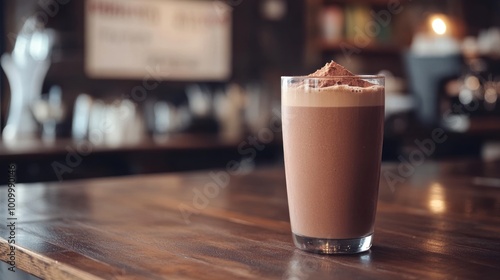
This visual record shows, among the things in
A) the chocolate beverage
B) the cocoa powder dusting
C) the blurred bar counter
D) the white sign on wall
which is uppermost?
the white sign on wall

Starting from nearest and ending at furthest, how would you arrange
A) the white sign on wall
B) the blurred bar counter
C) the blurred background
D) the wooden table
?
the wooden table
the blurred bar counter
the blurred background
the white sign on wall

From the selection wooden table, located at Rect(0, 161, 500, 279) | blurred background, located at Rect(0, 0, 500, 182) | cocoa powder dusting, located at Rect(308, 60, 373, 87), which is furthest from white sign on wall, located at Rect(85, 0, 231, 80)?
cocoa powder dusting, located at Rect(308, 60, 373, 87)

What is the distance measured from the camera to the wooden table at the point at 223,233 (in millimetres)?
771

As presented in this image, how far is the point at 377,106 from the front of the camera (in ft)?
2.89

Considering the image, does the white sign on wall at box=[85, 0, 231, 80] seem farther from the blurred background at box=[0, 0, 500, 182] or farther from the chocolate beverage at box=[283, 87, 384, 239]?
the chocolate beverage at box=[283, 87, 384, 239]

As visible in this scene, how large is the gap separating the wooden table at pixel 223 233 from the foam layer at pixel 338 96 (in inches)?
7.1

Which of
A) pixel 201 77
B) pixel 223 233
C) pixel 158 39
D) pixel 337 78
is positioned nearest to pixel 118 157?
pixel 158 39

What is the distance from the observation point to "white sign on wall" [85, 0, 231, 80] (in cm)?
467

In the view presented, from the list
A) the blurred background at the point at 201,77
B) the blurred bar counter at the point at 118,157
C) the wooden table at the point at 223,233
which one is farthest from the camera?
the blurred background at the point at 201,77

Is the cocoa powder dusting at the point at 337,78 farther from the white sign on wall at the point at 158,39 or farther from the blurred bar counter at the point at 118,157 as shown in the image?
the white sign on wall at the point at 158,39

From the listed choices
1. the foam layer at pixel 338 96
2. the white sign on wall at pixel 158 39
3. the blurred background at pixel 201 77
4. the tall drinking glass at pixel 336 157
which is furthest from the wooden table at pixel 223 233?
the white sign on wall at pixel 158 39

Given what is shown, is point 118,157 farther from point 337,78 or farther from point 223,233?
point 337,78

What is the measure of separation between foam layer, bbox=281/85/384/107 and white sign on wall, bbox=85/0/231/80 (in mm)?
3899

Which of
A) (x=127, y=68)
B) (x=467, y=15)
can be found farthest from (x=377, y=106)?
(x=467, y=15)
